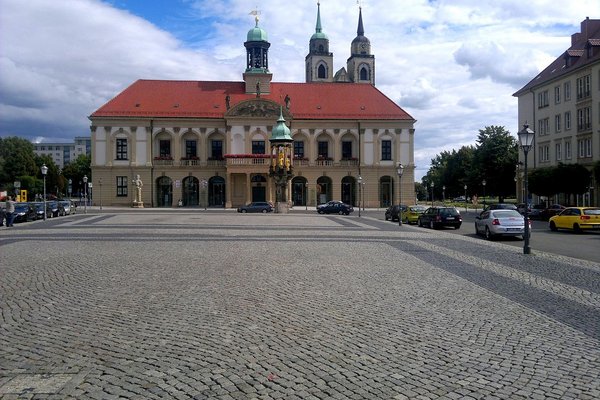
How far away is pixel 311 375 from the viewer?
653cm

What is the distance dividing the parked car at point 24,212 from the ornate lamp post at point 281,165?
911 inches

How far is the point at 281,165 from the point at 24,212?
84.1 ft

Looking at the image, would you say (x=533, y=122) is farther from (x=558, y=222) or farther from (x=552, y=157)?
(x=558, y=222)

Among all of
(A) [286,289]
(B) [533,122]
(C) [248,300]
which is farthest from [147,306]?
(B) [533,122]

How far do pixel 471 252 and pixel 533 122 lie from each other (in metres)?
52.9

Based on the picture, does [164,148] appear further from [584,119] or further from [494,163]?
[584,119]

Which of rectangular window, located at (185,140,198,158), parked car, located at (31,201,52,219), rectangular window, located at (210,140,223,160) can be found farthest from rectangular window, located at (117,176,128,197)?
parked car, located at (31,201,52,219)

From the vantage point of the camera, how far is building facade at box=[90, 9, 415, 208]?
77.1 meters

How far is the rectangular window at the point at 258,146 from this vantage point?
258 feet

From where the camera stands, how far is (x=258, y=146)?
78875 mm

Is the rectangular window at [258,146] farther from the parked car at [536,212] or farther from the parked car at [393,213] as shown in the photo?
the parked car at [536,212]

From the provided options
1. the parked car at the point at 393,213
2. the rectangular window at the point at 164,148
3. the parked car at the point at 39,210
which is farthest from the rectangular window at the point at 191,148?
the parked car at the point at 393,213

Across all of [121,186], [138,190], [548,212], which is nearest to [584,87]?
[548,212]

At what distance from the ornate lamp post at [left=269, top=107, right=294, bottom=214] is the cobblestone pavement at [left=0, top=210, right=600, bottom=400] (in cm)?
4460
